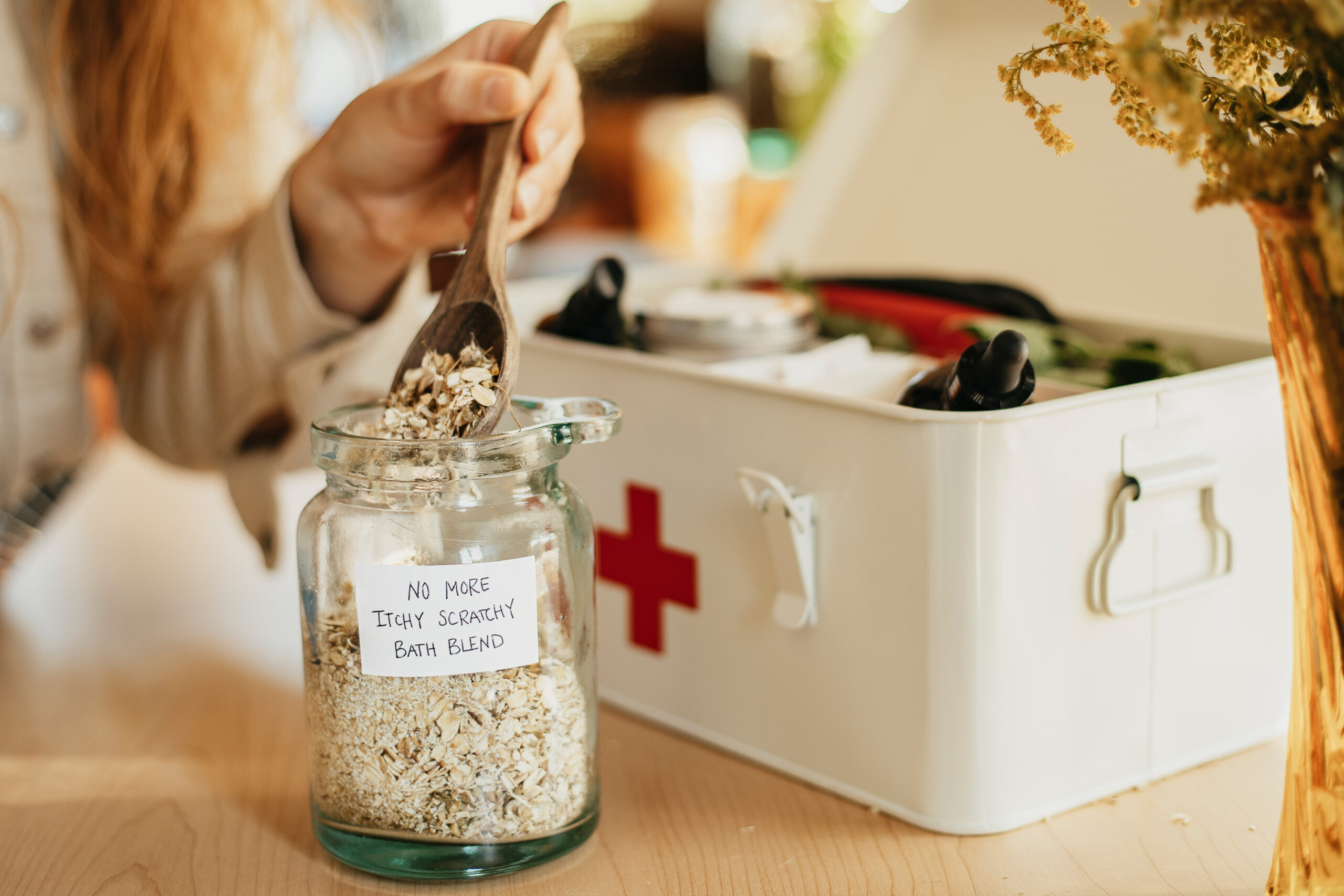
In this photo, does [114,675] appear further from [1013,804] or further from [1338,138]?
[1338,138]

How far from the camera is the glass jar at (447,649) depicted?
496 millimetres

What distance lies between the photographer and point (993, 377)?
53cm

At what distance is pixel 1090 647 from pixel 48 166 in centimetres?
76

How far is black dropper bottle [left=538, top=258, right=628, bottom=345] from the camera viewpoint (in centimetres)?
74

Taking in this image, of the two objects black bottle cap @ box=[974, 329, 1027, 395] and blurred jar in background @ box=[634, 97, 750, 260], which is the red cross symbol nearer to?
black bottle cap @ box=[974, 329, 1027, 395]

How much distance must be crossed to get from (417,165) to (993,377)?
0.35 meters

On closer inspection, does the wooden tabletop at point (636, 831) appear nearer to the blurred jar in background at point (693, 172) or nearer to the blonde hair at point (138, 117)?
the blonde hair at point (138, 117)

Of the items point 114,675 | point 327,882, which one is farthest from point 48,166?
point 327,882

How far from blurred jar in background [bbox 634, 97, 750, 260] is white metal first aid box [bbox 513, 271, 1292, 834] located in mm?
2614

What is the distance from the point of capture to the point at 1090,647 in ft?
1.88

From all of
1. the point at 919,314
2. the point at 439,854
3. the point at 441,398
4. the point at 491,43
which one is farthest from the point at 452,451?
the point at 919,314

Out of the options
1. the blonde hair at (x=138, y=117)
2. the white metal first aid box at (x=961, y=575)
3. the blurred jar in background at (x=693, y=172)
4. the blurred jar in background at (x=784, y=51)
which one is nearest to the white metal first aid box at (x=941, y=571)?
the white metal first aid box at (x=961, y=575)

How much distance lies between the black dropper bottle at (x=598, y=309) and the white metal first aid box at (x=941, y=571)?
0.09 feet

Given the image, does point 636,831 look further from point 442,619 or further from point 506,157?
point 506,157
